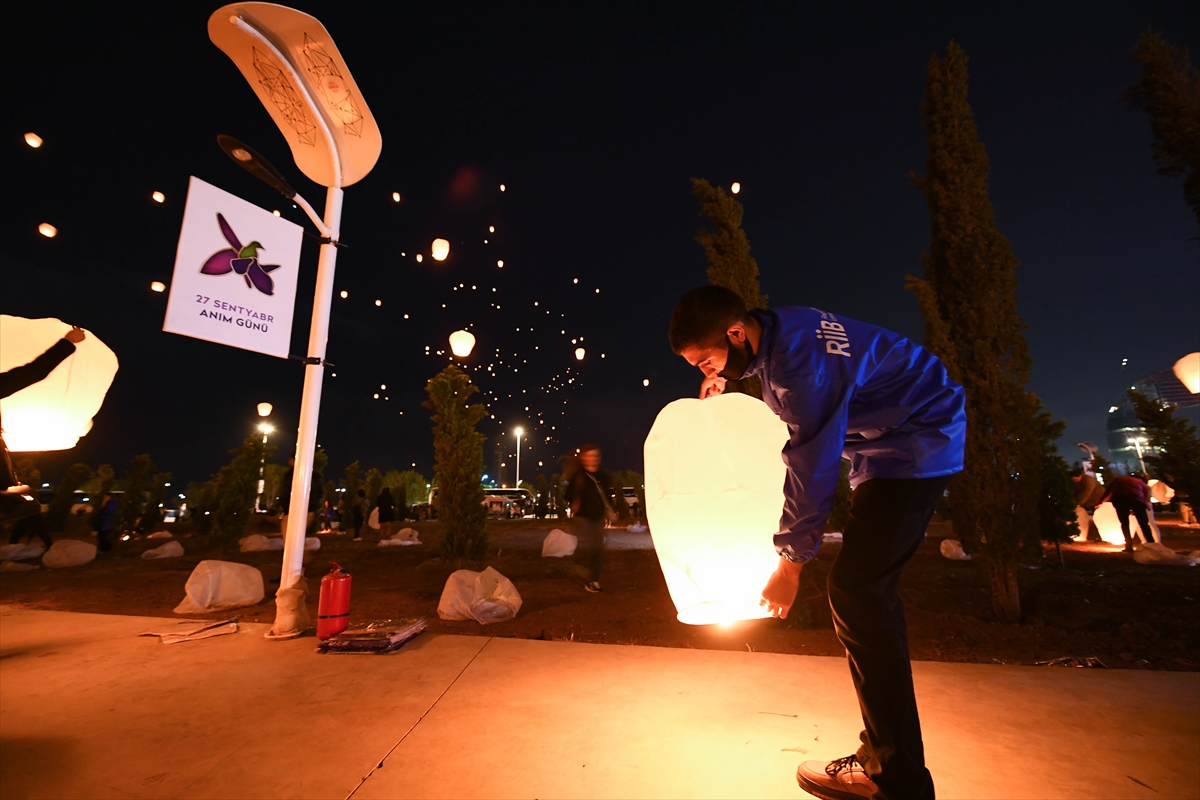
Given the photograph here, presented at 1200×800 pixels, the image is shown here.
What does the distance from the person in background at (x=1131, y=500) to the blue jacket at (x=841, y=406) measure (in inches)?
388

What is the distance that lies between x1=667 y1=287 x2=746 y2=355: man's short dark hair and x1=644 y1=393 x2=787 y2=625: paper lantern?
46cm

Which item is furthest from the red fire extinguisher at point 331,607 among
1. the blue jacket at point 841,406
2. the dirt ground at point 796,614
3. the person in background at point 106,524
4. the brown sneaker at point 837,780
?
the person in background at point 106,524

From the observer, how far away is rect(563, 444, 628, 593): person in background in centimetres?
615

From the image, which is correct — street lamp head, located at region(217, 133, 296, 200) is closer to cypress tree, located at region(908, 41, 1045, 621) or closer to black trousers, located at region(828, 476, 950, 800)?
black trousers, located at region(828, 476, 950, 800)

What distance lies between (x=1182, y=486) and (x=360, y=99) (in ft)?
31.5

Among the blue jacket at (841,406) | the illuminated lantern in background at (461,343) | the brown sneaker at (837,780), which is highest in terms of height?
the illuminated lantern in background at (461,343)

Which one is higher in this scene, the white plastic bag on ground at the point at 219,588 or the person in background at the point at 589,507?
the person in background at the point at 589,507

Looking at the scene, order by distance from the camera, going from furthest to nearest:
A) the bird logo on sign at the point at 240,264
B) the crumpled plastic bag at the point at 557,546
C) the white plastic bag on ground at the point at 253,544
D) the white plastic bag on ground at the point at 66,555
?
the white plastic bag on ground at the point at 253,544, the crumpled plastic bag at the point at 557,546, the white plastic bag on ground at the point at 66,555, the bird logo on sign at the point at 240,264

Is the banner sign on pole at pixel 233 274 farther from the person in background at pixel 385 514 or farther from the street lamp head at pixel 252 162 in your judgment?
the person in background at pixel 385 514

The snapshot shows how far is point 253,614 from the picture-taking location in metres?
4.94

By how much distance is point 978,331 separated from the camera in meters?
4.84

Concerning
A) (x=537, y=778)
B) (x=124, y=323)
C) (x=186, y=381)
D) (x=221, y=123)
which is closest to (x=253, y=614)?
(x=537, y=778)

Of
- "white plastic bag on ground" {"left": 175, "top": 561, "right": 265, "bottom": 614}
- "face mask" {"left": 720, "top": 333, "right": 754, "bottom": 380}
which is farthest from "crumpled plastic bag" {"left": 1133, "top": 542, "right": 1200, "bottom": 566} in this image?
"white plastic bag on ground" {"left": 175, "top": 561, "right": 265, "bottom": 614}

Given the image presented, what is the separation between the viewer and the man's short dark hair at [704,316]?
67.4 inches
